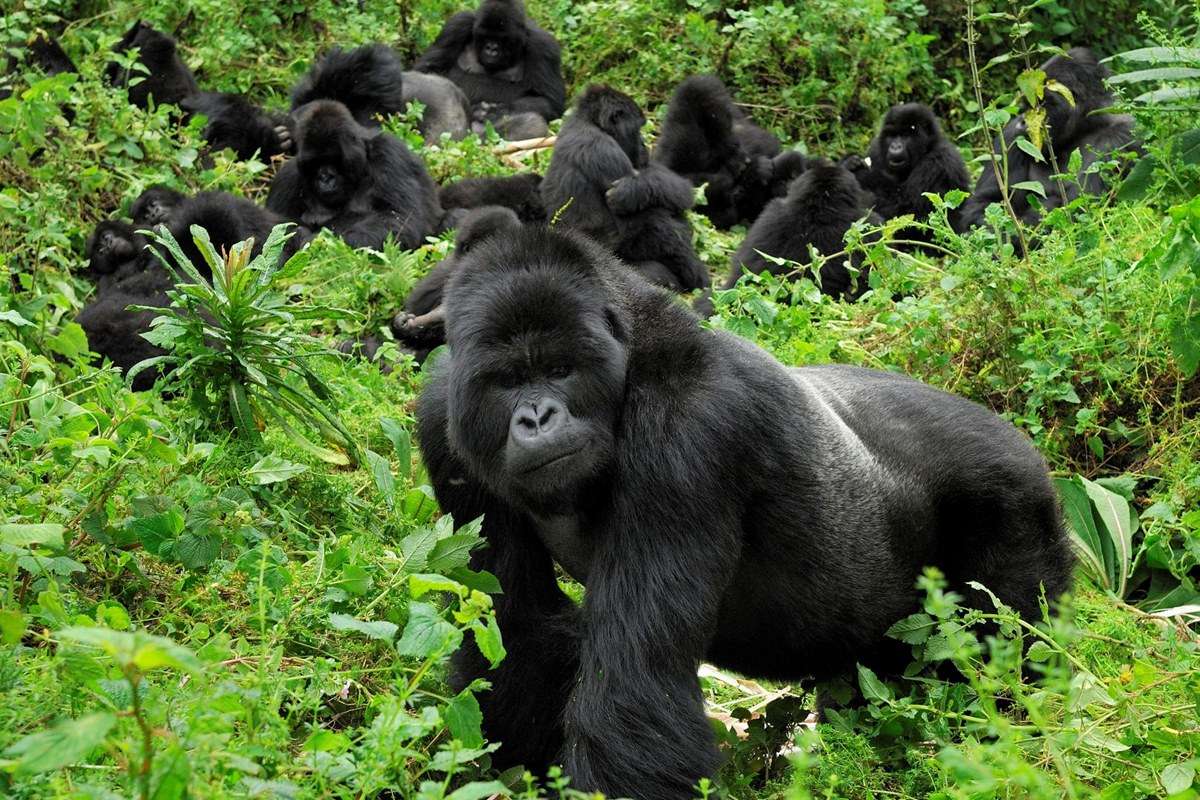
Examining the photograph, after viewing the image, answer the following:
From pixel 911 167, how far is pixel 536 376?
6538mm

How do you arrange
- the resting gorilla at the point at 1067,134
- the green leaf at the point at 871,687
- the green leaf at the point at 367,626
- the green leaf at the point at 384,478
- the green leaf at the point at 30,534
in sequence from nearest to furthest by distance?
the green leaf at the point at 367,626 < the green leaf at the point at 30,534 < the green leaf at the point at 871,687 < the green leaf at the point at 384,478 < the resting gorilla at the point at 1067,134

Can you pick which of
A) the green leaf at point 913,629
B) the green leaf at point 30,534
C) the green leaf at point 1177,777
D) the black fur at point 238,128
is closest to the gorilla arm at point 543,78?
the black fur at point 238,128

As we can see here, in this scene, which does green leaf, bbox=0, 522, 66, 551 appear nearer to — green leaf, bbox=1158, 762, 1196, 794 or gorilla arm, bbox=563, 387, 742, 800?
gorilla arm, bbox=563, 387, 742, 800

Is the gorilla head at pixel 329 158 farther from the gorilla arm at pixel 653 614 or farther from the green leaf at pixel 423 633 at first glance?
the green leaf at pixel 423 633

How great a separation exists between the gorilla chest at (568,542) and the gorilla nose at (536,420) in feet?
1.11

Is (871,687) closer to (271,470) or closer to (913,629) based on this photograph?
(913,629)

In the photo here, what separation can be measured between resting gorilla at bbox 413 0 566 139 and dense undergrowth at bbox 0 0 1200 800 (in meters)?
4.01

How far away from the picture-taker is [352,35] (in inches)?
431

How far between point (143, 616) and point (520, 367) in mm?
1214

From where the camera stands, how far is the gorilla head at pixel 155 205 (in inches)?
288

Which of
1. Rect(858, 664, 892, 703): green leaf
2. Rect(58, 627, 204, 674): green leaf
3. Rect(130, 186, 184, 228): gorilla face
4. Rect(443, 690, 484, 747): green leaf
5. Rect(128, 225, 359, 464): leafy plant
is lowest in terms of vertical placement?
Rect(130, 186, 184, 228): gorilla face

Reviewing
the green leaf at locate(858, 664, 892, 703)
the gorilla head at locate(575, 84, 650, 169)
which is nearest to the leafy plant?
the green leaf at locate(858, 664, 892, 703)

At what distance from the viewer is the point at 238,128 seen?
9305mm

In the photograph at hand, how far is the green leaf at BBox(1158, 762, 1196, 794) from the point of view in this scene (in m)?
2.63
